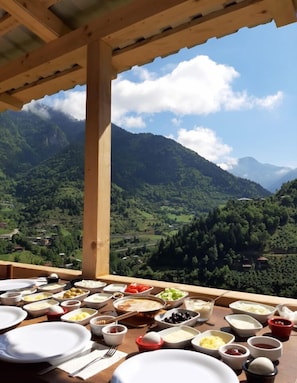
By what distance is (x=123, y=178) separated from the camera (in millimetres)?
17266

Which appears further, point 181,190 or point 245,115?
point 245,115

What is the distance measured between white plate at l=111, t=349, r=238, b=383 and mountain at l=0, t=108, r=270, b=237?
33.0 ft

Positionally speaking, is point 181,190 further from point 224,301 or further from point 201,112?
point 201,112

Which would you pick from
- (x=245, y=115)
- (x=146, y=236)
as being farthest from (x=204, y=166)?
(x=245, y=115)

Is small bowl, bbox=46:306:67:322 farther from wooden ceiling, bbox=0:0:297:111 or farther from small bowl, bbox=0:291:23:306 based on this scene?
wooden ceiling, bbox=0:0:297:111

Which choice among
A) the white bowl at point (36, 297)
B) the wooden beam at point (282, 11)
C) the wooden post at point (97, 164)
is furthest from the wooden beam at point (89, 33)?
the white bowl at point (36, 297)

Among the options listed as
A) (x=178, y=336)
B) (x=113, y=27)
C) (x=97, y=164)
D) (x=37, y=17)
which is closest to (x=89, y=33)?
(x=113, y=27)

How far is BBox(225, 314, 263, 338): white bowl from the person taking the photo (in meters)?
1.28

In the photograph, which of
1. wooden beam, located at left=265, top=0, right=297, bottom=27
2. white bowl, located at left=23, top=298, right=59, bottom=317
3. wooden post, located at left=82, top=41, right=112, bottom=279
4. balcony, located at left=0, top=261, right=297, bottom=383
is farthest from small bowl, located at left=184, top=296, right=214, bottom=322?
wooden beam, located at left=265, top=0, right=297, bottom=27

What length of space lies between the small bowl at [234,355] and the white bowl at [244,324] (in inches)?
8.0

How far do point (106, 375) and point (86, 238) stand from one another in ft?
4.88

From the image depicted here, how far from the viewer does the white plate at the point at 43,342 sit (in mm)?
1094

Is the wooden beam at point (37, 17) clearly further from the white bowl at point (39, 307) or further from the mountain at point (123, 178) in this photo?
the mountain at point (123, 178)

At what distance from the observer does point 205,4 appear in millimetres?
2084
